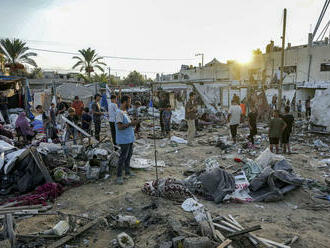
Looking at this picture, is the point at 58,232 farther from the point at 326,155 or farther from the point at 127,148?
the point at 326,155

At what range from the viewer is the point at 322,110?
10500 mm

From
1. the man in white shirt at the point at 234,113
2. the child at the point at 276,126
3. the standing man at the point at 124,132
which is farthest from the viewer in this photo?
the man in white shirt at the point at 234,113

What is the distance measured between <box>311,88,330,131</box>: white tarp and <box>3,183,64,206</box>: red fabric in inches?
413

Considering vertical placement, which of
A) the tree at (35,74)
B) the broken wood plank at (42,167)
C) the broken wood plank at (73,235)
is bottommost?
the broken wood plank at (73,235)

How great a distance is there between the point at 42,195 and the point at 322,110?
35.9 feet

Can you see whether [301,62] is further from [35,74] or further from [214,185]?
[35,74]

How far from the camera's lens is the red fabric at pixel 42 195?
4.28 m

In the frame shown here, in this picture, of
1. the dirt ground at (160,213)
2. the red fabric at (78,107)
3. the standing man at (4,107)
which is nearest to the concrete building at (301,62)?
the red fabric at (78,107)

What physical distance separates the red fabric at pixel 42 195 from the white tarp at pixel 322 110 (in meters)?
10.5

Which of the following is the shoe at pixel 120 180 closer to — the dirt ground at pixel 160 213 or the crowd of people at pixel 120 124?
the crowd of people at pixel 120 124

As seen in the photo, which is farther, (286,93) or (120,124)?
(286,93)

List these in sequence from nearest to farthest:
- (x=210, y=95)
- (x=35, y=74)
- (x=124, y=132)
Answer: (x=124, y=132), (x=210, y=95), (x=35, y=74)

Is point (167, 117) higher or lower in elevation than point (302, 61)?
lower

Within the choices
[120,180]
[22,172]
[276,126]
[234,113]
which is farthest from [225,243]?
[234,113]
